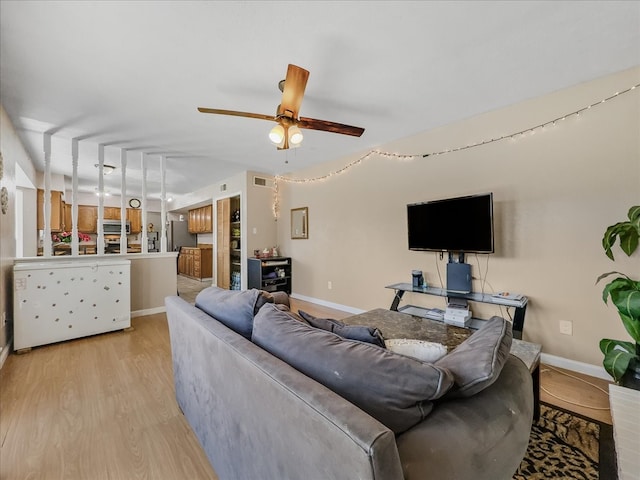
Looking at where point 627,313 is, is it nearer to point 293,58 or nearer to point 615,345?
point 615,345

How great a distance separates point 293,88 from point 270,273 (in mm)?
3673

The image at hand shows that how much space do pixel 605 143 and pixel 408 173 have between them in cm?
178

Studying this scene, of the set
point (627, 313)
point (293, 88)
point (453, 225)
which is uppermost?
point (293, 88)

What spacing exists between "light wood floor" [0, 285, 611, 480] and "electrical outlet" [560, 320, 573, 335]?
→ 38 centimetres

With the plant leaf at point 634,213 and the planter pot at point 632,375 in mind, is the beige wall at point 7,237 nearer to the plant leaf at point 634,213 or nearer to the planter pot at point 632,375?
the planter pot at point 632,375

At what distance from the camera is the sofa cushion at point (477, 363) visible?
85 cm

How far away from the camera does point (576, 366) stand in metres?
2.42

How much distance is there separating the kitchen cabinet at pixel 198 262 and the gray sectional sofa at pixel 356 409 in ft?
21.2

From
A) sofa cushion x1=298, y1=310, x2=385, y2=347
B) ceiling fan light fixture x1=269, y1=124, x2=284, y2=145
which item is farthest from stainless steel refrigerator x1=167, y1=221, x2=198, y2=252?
sofa cushion x1=298, y1=310, x2=385, y2=347

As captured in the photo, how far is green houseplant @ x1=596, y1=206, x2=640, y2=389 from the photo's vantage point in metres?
1.78

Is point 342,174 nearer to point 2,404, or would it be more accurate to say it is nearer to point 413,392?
point 413,392

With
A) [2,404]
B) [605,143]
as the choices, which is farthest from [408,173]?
[2,404]

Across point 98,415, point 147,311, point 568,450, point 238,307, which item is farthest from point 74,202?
point 568,450

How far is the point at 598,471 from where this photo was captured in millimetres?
A: 1338
